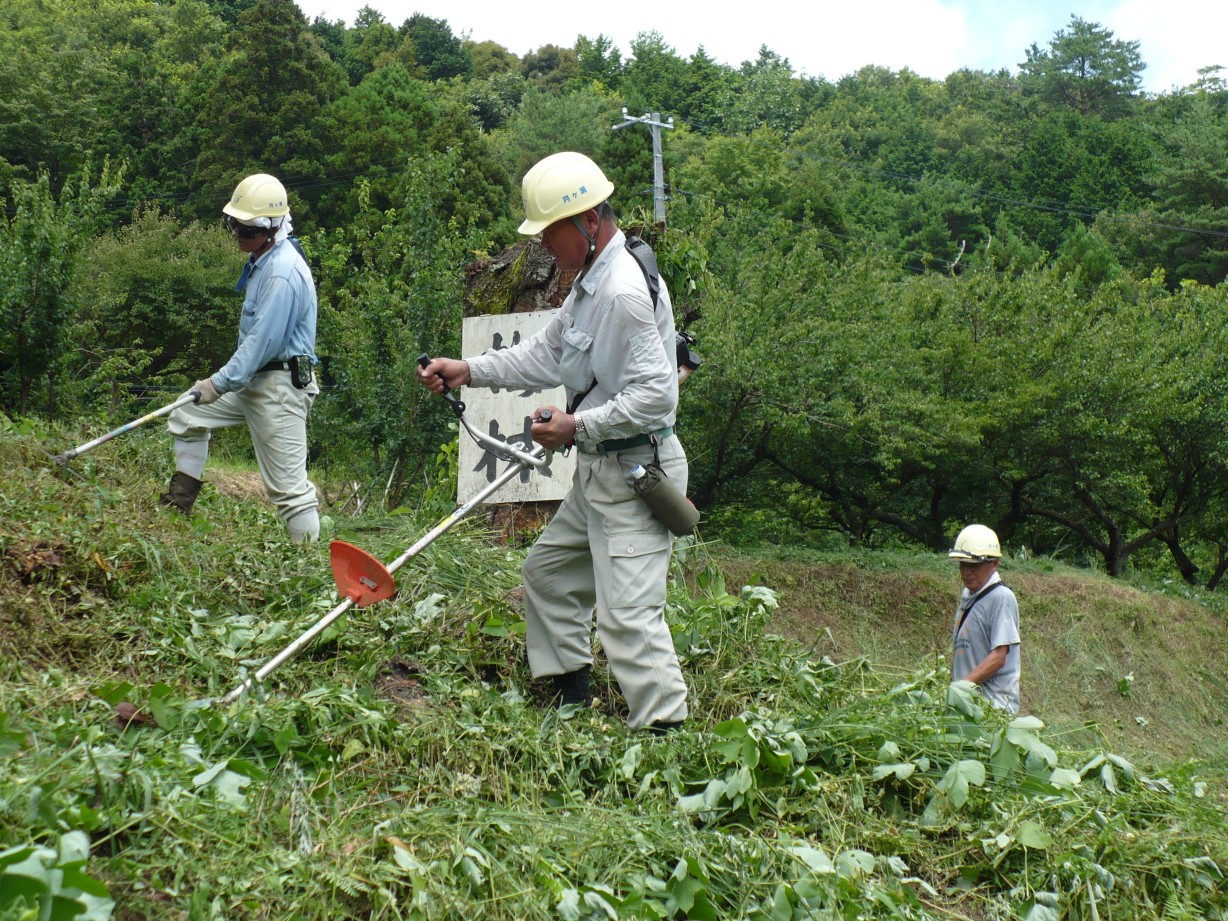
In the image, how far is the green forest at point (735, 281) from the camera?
11188 mm

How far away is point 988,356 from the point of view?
16.7 m

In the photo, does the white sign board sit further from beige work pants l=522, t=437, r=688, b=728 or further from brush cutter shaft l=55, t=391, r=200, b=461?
beige work pants l=522, t=437, r=688, b=728

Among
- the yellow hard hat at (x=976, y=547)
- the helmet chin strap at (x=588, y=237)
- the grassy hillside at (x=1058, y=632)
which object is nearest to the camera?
the helmet chin strap at (x=588, y=237)

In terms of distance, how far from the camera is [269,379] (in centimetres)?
619

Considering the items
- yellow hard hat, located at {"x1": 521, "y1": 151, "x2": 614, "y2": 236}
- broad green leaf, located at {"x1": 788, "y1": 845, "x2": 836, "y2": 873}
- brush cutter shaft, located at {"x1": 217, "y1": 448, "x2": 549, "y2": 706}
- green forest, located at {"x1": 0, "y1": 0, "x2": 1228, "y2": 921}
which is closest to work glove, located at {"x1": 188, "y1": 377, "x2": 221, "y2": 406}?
green forest, located at {"x1": 0, "y1": 0, "x2": 1228, "y2": 921}

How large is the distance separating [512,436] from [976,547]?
269 centimetres

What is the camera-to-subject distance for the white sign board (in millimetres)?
7188

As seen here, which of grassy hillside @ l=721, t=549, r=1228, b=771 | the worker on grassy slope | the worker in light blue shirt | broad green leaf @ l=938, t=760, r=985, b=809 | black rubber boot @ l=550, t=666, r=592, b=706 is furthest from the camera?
grassy hillside @ l=721, t=549, r=1228, b=771

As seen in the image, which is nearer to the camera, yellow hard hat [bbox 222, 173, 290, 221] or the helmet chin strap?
the helmet chin strap

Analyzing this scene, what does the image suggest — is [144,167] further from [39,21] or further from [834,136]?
[834,136]

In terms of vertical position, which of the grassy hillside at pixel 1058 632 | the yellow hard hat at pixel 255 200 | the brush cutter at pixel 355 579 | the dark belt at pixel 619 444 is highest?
the yellow hard hat at pixel 255 200

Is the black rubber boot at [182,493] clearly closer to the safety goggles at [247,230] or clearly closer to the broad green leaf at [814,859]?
the safety goggles at [247,230]

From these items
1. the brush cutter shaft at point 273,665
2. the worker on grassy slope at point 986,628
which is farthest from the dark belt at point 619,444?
the worker on grassy slope at point 986,628

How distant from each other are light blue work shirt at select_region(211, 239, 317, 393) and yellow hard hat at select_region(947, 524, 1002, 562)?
352 cm
